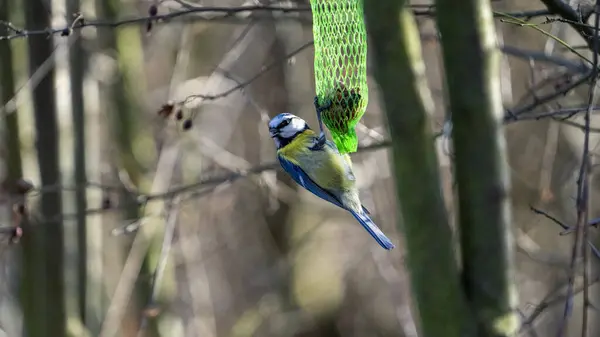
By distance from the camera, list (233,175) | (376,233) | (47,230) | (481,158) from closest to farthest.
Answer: (481,158), (376,233), (233,175), (47,230)

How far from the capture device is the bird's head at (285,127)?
3262 mm

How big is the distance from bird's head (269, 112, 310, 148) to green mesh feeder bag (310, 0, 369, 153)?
0.88ft

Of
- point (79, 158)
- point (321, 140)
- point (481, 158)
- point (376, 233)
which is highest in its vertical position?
point (481, 158)

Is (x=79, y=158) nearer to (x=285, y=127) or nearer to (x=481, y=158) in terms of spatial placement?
(x=285, y=127)

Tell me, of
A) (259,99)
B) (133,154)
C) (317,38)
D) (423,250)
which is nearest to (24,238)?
(133,154)

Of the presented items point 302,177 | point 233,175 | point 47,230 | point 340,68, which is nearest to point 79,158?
point 47,230

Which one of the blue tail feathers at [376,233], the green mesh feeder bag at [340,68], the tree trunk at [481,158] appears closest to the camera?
the tree trunk at [481,158]

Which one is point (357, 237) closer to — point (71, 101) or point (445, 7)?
point (71, 101)

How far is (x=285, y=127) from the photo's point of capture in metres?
3.31

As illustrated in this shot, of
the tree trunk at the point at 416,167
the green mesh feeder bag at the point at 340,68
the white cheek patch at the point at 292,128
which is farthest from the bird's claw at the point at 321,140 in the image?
the tree trunk at the point at 416,167

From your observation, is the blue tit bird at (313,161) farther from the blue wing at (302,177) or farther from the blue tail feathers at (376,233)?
the blue tail feathers at (376,233)

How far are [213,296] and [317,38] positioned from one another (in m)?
6.82

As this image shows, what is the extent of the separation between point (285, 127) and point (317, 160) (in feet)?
0.69

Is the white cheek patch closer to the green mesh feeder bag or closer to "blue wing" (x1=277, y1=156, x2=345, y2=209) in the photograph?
"blue wing" (x1=277, y1=156, x2=345, y2=209)
